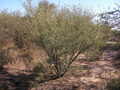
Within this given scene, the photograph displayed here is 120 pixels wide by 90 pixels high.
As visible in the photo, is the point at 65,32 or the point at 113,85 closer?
the point at 113,85

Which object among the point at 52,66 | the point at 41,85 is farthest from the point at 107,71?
the point at 41,85

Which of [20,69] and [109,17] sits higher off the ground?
[109,17]

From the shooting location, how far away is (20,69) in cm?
1062

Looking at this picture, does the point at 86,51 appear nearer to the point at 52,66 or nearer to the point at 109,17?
the point at 52,66

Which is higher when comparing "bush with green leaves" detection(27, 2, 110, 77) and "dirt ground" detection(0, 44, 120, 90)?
"bush with green leaves" detection(27, 2, 110, 77)

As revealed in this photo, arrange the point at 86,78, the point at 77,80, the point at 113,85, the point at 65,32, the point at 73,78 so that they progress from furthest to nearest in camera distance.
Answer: the point at 73,78 < the point at 86,78 < the point at 77,80 < the point at 65,32 < the point at 113,85

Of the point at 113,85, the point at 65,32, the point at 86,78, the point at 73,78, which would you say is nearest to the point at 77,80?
the point at 73,78

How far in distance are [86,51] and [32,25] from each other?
2.64m

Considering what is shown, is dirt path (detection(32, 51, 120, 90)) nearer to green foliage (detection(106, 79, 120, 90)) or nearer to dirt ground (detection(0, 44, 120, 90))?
dirt ground (detection(0, 44, 120, 90))

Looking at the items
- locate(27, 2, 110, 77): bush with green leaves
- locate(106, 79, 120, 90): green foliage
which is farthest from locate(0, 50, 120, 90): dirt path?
locate(27, 2, 110, 77): bush with green leaves

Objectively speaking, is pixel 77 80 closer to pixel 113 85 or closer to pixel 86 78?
pixel 86 78

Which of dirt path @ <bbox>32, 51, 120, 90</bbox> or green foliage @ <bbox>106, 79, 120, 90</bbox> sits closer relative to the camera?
green foliage @ <bbox>106, 79, 120, 90</bbox>

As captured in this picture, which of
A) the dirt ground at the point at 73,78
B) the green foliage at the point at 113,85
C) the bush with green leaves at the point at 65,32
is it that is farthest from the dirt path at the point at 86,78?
the bush with green leaves at the point at 65,32

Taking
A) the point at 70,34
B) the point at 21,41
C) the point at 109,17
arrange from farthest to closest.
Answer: the point at 21,41
the point at 70,34
the point at 109,17
